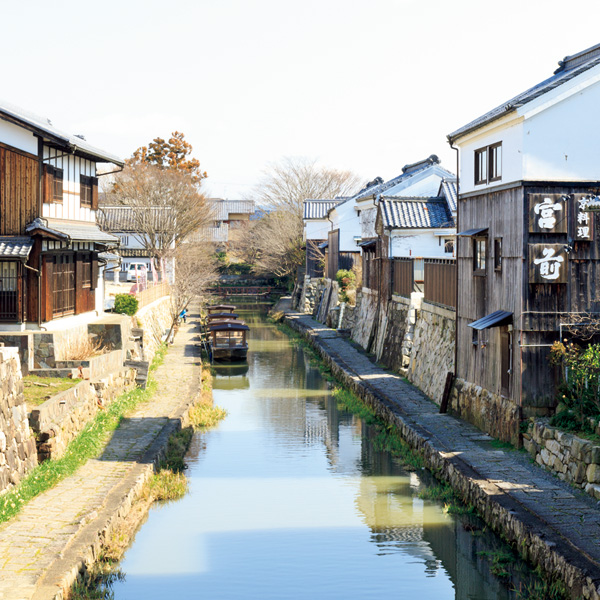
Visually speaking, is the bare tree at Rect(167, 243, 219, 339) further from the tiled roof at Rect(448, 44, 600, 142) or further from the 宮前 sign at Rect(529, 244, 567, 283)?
the 宮前 sign at Rect(529, 244, 567, 283)

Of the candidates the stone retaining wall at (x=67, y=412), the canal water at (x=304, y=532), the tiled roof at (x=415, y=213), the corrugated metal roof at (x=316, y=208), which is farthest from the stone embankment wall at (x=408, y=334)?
the corrugated metal roof at (x=316, y=208)

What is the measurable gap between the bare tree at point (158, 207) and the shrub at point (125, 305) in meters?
21.2

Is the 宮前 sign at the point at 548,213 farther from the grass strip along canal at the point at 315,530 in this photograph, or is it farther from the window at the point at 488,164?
the grass strip along canal at the point at 315,530

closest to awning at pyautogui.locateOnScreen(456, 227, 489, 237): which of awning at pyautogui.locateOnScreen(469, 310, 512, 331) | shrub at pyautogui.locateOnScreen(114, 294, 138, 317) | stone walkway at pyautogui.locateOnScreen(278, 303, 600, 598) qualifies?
awning at pyautogui.locateOnScreen(469, 310, 512, 331)

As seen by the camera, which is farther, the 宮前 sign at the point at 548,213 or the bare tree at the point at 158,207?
the bare tree at the point at 158,207

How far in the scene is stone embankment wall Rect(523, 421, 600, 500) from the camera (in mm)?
12617

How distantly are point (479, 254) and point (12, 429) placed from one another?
1084cm

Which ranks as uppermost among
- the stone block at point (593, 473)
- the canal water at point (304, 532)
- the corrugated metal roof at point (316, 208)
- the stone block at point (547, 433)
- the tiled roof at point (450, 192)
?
the corrugated metal roof at point (316, 208)

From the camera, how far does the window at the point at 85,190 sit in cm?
2480

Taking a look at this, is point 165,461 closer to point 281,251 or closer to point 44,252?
point 44,252

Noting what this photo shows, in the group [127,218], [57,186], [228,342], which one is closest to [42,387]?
[57,186]

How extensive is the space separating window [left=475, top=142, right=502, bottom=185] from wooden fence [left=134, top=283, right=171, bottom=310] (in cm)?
1748

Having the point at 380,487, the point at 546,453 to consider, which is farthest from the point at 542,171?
the point at 380,487

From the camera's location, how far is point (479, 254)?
18.3m
